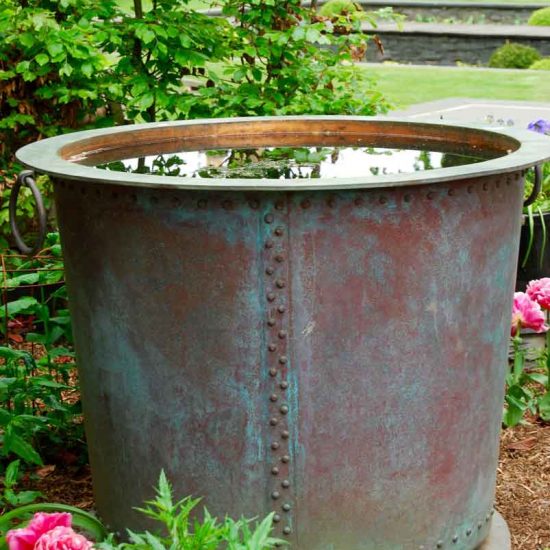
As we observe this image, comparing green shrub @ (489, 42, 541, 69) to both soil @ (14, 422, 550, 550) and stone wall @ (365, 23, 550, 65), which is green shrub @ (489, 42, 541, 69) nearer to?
stone wall @ (365, 23, 550, 65)

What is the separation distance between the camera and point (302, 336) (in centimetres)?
Result: 231

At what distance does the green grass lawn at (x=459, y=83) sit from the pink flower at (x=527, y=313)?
9.84m

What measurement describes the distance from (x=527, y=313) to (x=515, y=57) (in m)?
16.6

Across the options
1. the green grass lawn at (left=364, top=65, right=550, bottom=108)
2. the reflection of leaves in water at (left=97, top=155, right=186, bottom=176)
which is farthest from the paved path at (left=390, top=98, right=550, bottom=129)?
the reflection of leaves in water at (left=97, top=155, right=186, bottom=176)

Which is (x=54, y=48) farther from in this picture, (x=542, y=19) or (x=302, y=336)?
(x=542, y=19)

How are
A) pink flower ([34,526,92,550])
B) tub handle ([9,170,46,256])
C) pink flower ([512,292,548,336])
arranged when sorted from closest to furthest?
1. pink flower ([34,526,92,550])
2. tub handle ([9,170,46,256])
3. pink flower ([512,292,548,336])

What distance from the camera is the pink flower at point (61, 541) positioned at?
6.45ft

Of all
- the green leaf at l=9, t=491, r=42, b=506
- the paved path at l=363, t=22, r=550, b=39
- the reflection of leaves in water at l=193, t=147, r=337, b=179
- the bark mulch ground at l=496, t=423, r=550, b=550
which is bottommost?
the paved path at l=363, t=22, r=550, b=39

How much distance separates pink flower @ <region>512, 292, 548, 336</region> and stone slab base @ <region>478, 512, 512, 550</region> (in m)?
0.83

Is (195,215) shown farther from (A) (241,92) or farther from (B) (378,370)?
(A) (241,92)

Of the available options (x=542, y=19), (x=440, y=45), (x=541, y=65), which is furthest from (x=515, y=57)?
(x=542, y=19)

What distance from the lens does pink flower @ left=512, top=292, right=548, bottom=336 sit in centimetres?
365

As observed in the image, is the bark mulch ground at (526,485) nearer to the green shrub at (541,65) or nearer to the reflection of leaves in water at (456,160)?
the reflection of leaves in water at (456,160)

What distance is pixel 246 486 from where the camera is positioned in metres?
2.45
